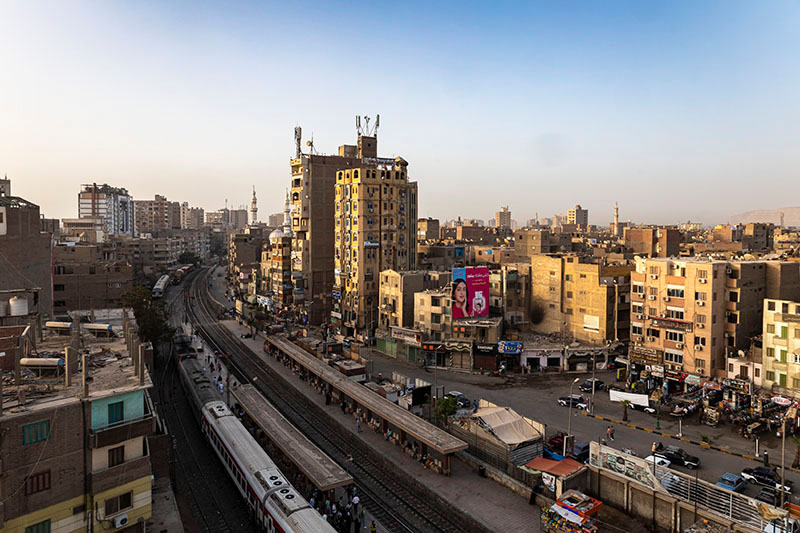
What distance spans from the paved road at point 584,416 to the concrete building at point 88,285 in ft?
112

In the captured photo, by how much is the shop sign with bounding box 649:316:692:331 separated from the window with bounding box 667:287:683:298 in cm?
239

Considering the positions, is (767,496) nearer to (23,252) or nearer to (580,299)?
(580,299)

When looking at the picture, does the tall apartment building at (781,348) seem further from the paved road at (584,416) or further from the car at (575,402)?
the car at (575,402)

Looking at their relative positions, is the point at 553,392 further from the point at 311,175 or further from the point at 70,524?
the point at 311,175

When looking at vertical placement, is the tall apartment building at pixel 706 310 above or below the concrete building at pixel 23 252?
below

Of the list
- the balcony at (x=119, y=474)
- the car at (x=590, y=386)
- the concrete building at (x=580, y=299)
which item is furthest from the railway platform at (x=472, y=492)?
the concrete building at (x=580, y=299)

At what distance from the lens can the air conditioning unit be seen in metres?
18.8

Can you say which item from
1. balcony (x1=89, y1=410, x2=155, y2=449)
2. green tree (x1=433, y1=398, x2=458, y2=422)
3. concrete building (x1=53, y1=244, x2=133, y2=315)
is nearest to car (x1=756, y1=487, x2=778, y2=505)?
green tree (x1=433, y1=398, x2=458, y2=422)

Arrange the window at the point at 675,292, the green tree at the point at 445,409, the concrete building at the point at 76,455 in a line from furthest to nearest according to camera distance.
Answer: the window at the point at 675,292, the green tree at the point at 445,409, the concrete building at the point at 76,455

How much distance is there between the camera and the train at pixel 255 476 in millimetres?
22312

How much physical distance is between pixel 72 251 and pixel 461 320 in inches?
2202

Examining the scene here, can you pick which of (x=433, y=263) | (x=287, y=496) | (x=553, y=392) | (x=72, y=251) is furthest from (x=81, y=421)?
(x=433, y=263)

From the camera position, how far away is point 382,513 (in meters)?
27.7

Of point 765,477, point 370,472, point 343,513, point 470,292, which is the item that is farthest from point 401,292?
point 765,477
